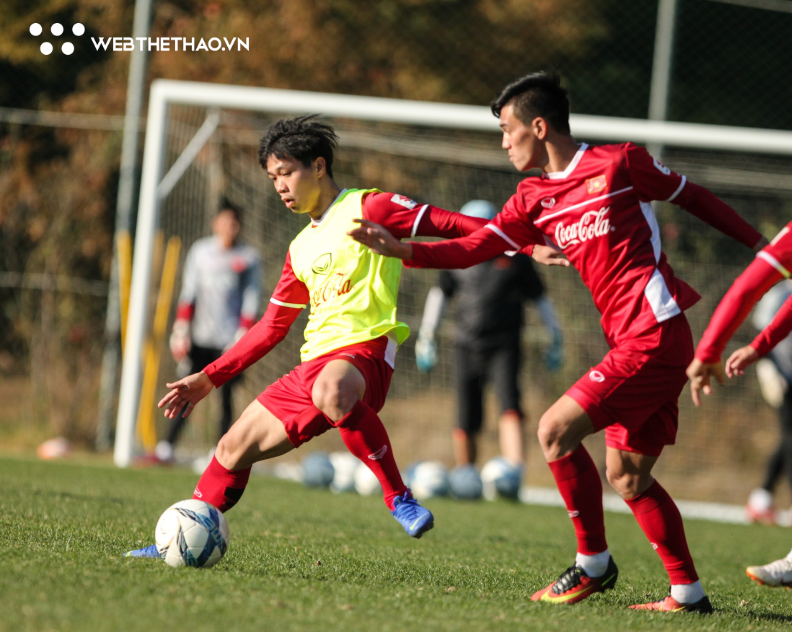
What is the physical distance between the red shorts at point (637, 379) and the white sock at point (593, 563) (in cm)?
47

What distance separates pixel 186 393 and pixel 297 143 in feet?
3.66

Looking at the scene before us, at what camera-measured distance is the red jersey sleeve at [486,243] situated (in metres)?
3.43

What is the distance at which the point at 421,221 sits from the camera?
11.9 feet

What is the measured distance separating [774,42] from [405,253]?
467 inches

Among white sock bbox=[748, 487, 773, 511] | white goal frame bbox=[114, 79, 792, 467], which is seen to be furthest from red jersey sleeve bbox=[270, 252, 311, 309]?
white sock bbox=[748, 487, 773, 511]

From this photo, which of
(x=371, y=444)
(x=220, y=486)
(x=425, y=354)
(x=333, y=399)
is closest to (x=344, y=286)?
(x=333, y=399)

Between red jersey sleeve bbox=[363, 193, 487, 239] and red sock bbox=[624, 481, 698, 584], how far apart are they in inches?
47.9

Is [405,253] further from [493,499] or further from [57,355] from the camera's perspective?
[57,355]

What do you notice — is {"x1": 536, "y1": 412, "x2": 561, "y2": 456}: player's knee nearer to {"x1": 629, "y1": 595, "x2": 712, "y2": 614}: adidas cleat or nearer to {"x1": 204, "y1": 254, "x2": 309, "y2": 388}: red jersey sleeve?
{"x1": 629, "y1": 595, "x2": 712, "y2": 614}: adidas cleat

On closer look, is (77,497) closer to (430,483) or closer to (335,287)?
(335,287)

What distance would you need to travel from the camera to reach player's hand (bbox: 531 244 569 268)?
3580 millimetres

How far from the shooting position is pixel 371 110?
8633 millimetres

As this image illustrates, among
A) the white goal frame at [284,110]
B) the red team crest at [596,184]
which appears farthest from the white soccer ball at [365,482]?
the red team crest at [596,184]

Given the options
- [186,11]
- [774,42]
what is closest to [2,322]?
[186,11]
